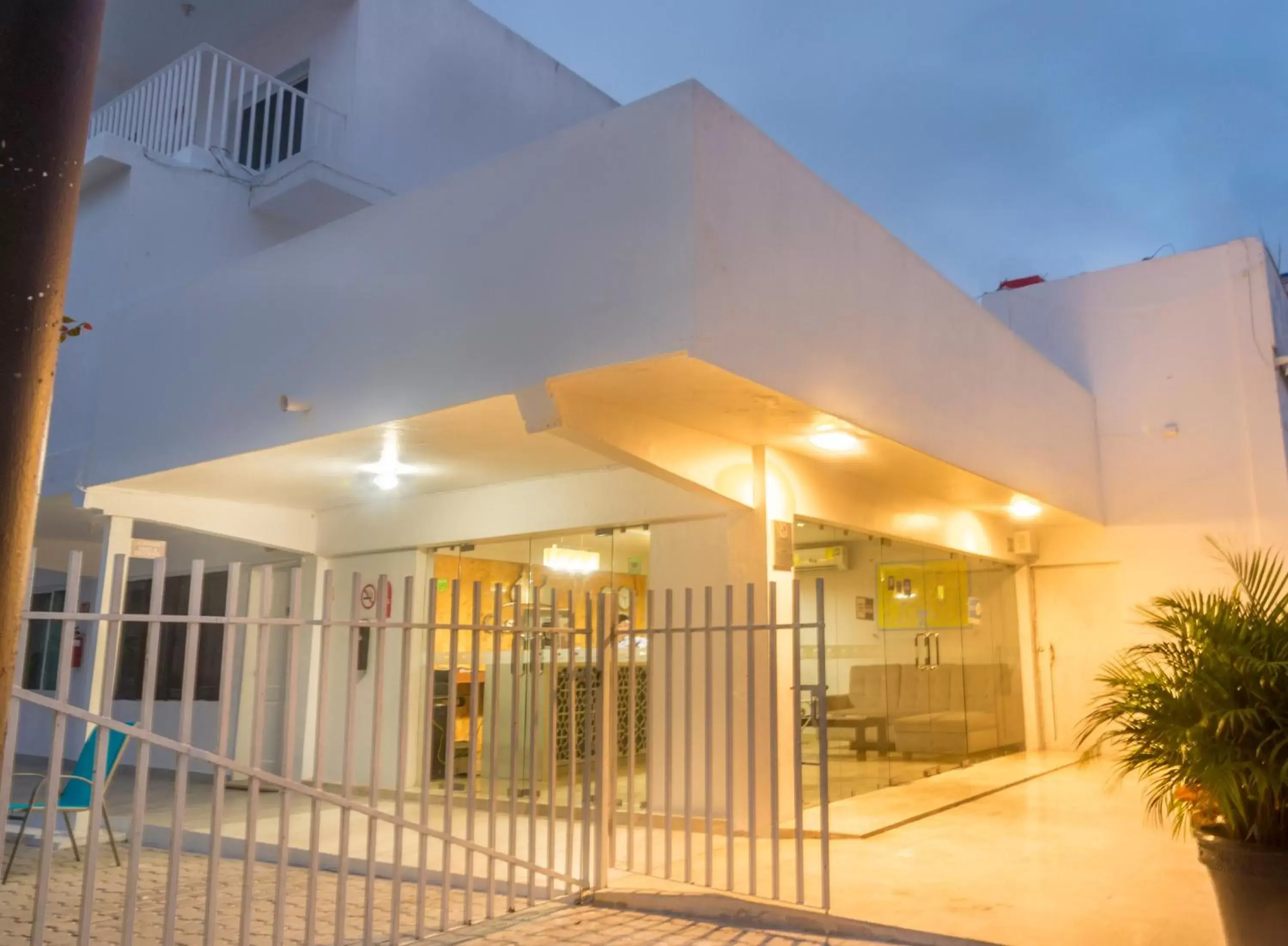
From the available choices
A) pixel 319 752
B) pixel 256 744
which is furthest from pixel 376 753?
pixel 256 744

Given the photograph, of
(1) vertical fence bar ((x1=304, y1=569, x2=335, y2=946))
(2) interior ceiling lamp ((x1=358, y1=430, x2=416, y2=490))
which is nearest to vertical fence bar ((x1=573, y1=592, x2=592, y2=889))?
(1) vertical fence bar ((x1=304, y1=569, x2=335, y2=946))

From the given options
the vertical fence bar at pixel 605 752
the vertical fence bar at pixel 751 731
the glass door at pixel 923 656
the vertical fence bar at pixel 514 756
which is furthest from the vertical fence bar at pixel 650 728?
the glass door at pixel 923 656

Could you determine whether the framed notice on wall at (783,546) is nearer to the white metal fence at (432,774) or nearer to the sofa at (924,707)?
the white metal fence at (432,774)

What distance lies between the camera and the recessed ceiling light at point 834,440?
6449mm

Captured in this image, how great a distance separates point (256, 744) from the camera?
3.74 meters

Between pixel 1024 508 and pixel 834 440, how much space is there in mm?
4436

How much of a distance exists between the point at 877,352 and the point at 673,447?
1469 mm

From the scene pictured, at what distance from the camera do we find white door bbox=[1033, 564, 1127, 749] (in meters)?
11.5

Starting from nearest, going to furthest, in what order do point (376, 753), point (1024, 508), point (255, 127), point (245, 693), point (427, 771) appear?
point (376, 753) < point (427, 771) < point (245, 693) < point (1024, 508) < point (255, 127)

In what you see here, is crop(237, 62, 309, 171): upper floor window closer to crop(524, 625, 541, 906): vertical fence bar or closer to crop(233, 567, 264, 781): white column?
crop(233, 567, 264, 781): white column

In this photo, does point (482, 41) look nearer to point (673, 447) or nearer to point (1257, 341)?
point (673, 447)

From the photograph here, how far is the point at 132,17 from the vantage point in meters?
10.9

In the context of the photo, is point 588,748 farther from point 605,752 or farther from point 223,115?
point 223,115

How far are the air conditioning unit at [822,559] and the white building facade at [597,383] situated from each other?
4 cm
